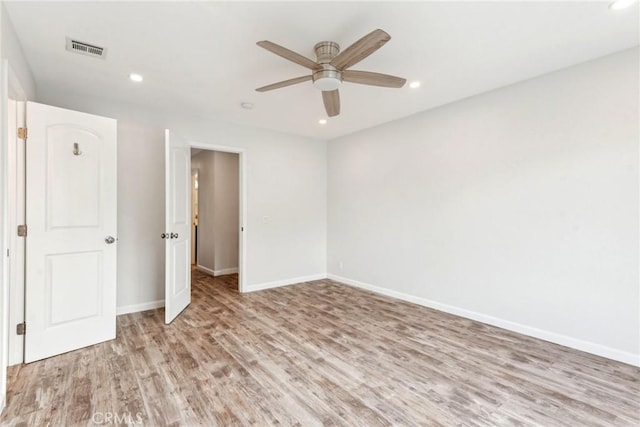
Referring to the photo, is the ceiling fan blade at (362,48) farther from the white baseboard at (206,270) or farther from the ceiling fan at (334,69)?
the white baseboard at (206,270)

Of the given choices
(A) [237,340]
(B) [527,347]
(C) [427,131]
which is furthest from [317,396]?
(C) [427,131]

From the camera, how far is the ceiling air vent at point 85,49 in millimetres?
2301

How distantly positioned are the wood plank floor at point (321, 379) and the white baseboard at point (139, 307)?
23 cm

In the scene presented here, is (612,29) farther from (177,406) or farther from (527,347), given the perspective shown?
(177,406)

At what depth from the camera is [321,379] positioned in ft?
7.27

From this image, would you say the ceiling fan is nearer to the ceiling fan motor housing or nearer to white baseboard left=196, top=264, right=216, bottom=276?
the ceiling fan motor housing

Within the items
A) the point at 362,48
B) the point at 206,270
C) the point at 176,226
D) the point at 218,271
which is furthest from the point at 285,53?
the point at 206,270

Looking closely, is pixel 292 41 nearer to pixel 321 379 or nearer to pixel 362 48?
pixel 362 48

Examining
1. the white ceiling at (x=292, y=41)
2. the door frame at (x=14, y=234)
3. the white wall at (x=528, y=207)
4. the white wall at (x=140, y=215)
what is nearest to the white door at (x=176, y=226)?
the white wall at (x=140, y=215)

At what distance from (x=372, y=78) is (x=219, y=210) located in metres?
4.34

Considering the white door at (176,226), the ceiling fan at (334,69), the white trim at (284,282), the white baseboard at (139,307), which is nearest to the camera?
the ceiling fan at (334,69)

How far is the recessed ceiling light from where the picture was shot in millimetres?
1894

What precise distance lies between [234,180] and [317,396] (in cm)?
473

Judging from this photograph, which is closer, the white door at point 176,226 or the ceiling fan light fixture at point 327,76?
the ceiling fan light fixture at point 327,76
